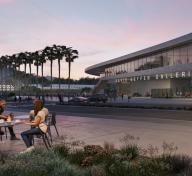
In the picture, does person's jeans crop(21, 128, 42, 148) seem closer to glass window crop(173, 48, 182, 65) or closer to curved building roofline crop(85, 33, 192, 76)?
curved building roofline crop(85, 33, 192, 76)

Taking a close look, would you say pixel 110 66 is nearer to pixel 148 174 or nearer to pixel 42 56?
pixel 42 56

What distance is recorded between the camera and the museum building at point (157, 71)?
65.1 metres

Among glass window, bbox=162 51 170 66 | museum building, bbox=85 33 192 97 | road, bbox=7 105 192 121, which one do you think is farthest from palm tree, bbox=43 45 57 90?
road, bbox=7 105 192 121

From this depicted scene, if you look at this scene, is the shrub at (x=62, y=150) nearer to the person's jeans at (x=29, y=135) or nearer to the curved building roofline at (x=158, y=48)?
the person's jeans at (x=29, y=135)

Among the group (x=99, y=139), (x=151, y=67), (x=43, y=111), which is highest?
(x=151, y=67)

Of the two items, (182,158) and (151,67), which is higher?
(151,67)

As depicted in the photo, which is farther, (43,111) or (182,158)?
(43,111)

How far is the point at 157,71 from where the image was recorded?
72.8 metres

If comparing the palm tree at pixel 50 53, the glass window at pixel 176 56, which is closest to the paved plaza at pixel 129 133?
the glass window at pixel 176 56

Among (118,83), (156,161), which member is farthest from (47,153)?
(118,83)

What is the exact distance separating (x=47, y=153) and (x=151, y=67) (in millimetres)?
69487

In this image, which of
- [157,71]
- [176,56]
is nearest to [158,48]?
[157,71]

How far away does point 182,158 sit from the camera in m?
9.20

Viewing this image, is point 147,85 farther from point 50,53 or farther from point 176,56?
point 50,53
